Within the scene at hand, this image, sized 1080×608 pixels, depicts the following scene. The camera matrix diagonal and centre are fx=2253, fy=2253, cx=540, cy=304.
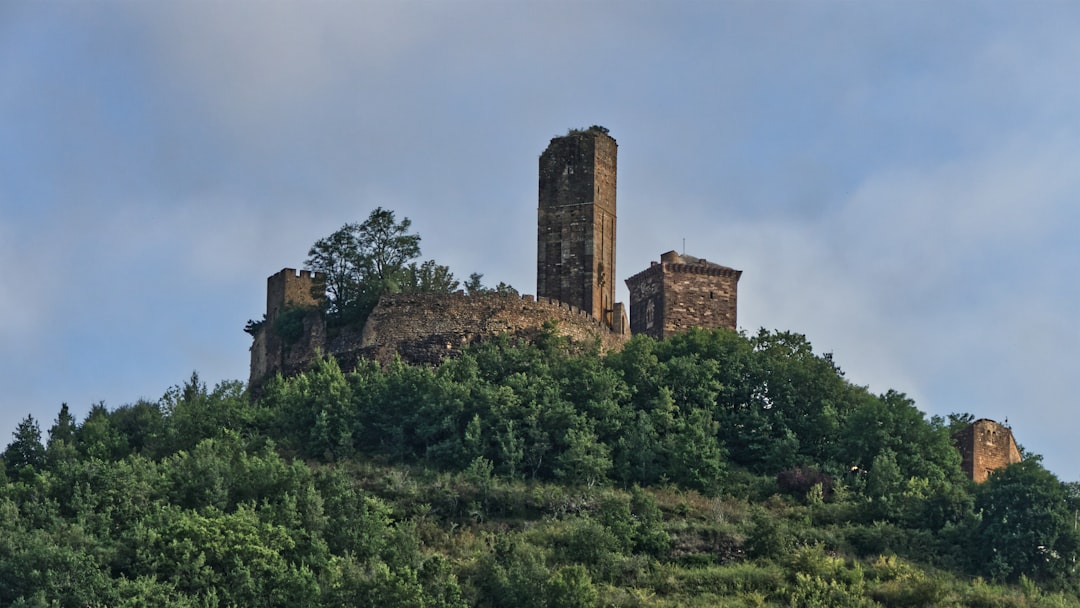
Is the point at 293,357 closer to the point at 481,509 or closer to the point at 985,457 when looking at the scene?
the point at 481,509

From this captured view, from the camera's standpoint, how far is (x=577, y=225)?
65.9 m

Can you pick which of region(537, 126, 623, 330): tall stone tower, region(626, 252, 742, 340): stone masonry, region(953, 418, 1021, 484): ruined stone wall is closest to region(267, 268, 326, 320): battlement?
region(537, 126, 623, 330): tall stone tower

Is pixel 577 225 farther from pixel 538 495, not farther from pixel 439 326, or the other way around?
pixel 538 495

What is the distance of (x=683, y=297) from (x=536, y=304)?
9744 mm

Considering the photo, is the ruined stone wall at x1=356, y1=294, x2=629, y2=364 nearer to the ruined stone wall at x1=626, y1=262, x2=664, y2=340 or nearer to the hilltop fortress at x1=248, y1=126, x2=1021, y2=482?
the hilltop fortress at x1=248, y1=126, x2=1021, y2=482

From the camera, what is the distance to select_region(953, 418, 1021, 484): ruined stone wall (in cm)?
6094

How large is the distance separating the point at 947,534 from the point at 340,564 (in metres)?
15.1

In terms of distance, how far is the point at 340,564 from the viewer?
49.7 meters

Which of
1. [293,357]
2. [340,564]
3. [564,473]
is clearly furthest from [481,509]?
[293,357]

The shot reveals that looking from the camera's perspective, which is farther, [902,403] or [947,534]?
[902,403]

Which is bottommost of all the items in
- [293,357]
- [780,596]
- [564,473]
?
[780,596]

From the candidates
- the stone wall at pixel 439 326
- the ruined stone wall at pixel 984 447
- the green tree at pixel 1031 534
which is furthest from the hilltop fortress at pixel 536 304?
the green tree at pixel 1031 534

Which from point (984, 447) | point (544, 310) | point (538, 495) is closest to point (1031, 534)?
point (984, 447)

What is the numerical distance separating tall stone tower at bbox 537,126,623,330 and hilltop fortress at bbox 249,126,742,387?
0.10 feet
